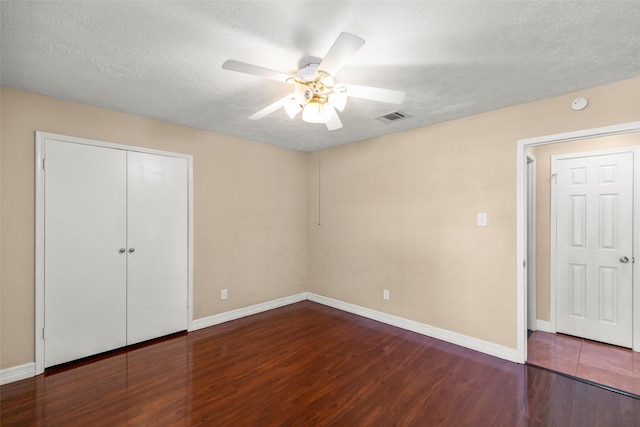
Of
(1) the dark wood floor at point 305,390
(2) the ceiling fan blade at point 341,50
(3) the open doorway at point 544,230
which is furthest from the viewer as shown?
(3) the open doorway at point 544,230

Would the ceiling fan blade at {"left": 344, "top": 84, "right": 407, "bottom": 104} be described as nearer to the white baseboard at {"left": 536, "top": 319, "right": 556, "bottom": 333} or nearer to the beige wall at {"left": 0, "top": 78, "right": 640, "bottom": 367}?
the beige wall at {"left": 0, "top": 78, "right": 640, "bottom": 367}

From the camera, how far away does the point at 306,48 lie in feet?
5.87

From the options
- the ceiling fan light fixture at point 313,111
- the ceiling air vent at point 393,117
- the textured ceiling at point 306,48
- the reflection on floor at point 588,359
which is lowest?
the reflection on floor at point 588,359

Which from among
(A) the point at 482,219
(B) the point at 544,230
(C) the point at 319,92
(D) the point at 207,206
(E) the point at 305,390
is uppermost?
(C) the point at 319,92

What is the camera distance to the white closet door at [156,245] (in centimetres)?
300

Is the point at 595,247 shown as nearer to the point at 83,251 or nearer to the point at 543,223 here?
the point at 543,223

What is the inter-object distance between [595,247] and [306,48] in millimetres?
3629

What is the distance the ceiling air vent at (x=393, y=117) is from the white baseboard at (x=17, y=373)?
3806 mm

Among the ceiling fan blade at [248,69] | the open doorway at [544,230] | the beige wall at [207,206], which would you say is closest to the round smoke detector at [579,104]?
the open doorway at [544,230]

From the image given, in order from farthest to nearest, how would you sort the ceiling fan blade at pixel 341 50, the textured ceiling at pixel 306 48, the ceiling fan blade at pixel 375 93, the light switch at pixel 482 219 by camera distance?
the light switch at pixel 482 219, the ceiling fan blade at pixel 375 93, the textured ceiling at pixel 306 48, the ceiling fan blade at pixel 341 50

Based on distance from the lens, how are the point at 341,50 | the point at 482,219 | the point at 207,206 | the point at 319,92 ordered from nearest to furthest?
the point at 341,50 < the point at 319,92 < the point at 482,219 < the point at 207,206

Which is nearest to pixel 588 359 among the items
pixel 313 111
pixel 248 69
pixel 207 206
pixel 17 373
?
pixel 313 111

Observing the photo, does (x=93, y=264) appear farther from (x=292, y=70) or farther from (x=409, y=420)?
(x=409, y=420)

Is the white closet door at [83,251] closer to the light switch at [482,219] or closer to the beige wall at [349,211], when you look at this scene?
the beige wall at [349,211]
